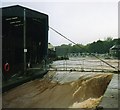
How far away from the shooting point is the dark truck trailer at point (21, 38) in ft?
56.2

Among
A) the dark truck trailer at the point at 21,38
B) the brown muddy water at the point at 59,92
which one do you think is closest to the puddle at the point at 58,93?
the brown muddy water at the point at 59,92

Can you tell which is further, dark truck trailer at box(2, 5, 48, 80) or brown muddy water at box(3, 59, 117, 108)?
dark truck trailer at box(2, 5, 48, 80)

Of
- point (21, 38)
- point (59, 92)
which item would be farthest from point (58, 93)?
point (21, 38)

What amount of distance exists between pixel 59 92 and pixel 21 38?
248 inches

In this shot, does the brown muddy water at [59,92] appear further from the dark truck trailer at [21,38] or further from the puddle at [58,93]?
the dark truck trailer at [21,38]

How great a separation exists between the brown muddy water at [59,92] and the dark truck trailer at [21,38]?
5.83ft

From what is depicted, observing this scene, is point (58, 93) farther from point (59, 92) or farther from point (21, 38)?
point (21, 38)

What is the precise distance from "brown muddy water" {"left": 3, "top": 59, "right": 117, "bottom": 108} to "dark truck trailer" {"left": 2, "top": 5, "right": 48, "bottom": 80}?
178 centimetres

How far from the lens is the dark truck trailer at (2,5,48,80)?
56.2 feet

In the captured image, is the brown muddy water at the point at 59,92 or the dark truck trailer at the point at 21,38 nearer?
the brown muddy water at the point at 59,92

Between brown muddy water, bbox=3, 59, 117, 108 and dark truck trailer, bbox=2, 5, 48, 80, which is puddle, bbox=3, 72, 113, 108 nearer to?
brown muddy water, bbox=3, 59, 117, 108

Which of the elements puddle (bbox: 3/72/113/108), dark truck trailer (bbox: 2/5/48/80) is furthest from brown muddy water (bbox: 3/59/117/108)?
dark truck trailer (bbox: 2/5/48/80)

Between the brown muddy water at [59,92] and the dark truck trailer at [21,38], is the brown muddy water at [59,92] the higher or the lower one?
the lower one

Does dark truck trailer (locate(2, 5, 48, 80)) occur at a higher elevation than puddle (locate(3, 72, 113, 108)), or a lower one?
higher
